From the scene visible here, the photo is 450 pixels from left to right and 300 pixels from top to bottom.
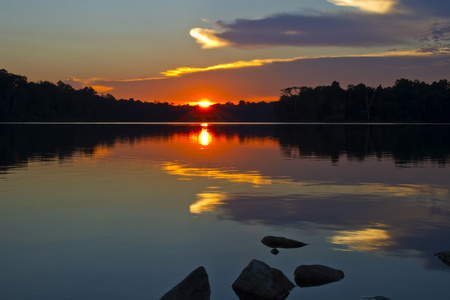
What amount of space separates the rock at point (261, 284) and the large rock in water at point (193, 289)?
76 cm

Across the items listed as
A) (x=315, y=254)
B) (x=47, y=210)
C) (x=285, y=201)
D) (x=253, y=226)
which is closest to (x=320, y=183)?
(x=285, y=201)

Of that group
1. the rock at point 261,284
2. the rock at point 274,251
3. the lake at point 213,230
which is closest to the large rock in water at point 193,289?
the lake at point 213,230

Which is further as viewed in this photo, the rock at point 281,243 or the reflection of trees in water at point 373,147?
the reflection of trees in water at point 373,147

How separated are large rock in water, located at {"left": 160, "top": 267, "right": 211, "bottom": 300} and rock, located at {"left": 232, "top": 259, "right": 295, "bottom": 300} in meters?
0.76

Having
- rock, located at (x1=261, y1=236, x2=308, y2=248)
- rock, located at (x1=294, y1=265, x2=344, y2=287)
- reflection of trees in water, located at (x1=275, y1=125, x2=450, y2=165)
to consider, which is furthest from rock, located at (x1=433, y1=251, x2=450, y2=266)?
reflection of trees in water, located at (x1=275, y1=125, x2=450, y2=165)

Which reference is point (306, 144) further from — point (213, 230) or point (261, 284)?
point (261, 284)

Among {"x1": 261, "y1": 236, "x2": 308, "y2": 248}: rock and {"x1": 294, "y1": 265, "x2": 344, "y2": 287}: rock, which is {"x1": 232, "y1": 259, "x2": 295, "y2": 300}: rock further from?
{"x1": 261, "y1": 236, "x2": 308, "y2": 248}: rock

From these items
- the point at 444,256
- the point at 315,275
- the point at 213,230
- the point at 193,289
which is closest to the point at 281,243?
the point at 315,275

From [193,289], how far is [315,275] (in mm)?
→ 2834

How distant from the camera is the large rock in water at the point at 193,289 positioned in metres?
8.75

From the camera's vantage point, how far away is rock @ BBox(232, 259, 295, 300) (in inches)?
360

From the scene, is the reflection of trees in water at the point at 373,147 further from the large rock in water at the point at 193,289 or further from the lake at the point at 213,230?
the large rock in water at the point at 193,289

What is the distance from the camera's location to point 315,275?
32.4 ft

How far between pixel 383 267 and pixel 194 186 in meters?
12.4
